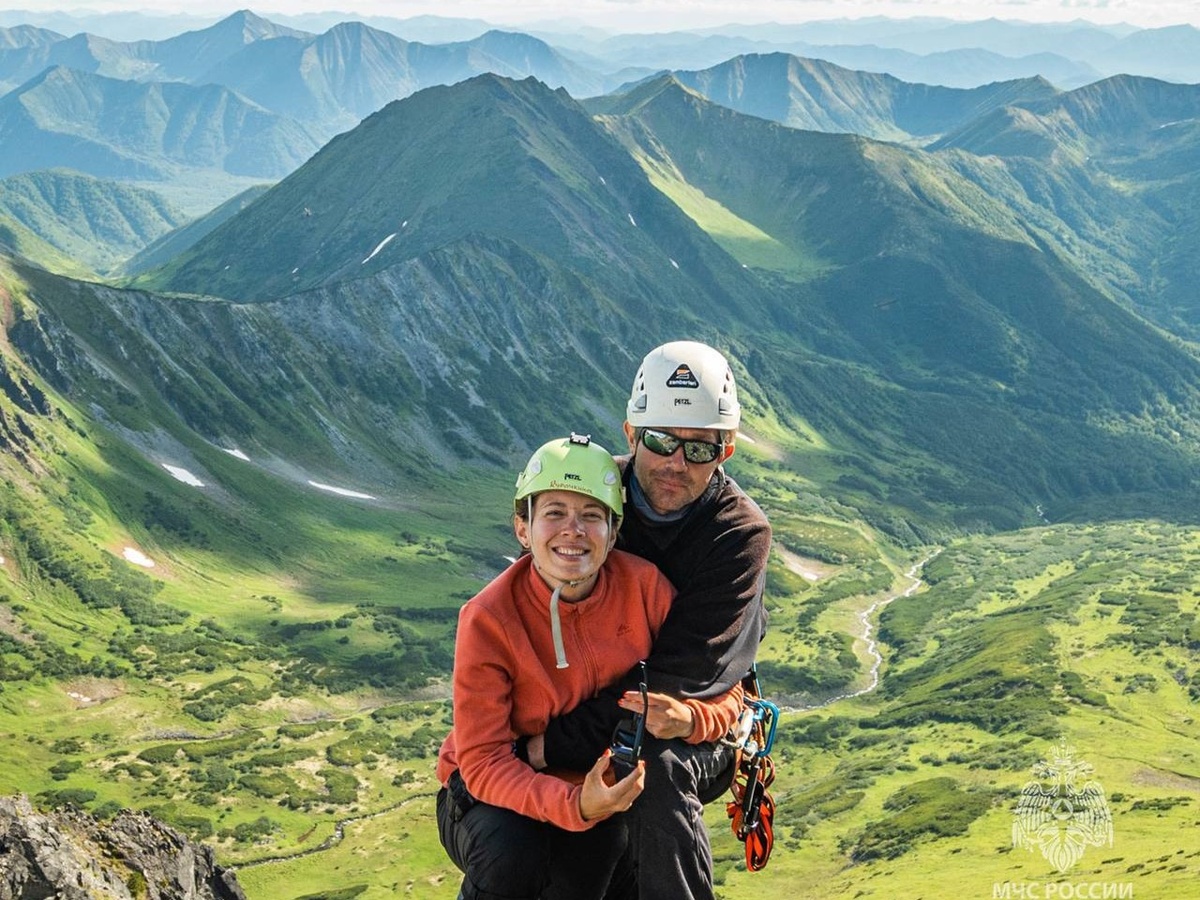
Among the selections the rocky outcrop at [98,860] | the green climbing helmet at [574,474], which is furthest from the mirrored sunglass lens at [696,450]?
the rocky outcrop at [98,860]

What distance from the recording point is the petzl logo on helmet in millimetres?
15656

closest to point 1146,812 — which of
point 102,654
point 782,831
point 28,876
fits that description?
point 782,831

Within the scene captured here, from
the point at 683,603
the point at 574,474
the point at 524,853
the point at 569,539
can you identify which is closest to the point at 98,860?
the point at 524,853

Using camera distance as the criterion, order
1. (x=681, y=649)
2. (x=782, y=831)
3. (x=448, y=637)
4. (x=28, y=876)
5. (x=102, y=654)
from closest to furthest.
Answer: (x=681, y=649) < (x=28, y=876) < (x=782, y=831) < (x=102, y=654) < (x=448, y=637)

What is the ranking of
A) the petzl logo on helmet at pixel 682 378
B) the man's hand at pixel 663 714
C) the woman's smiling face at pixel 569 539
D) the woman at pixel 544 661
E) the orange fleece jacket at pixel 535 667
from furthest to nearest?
the petzl logo on helmet at pixel 682 378 → the woman's smiling face at pixel 569 539 → the woman at pixel 544 661 → the orange fleece jacket at pixel 535 667 → the man's hand at pixel 663 714

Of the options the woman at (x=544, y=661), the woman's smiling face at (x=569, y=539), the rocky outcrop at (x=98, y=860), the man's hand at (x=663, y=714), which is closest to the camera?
the man's hand at (x=663, y=714)

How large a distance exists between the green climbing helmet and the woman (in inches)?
0.6

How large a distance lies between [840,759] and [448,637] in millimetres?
65227

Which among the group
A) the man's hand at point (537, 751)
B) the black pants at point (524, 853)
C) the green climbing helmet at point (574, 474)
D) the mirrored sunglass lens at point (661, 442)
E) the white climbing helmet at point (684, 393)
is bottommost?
the black pants at point (524, 853)

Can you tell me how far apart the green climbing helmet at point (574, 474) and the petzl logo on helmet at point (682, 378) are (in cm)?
164

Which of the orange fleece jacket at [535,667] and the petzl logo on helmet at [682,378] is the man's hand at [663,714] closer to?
the orange fleece jacket at [535,667]

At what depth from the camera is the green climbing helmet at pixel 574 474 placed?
14.3 meters

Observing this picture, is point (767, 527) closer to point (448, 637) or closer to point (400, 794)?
point (400, 794)

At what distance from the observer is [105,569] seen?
174 metres
